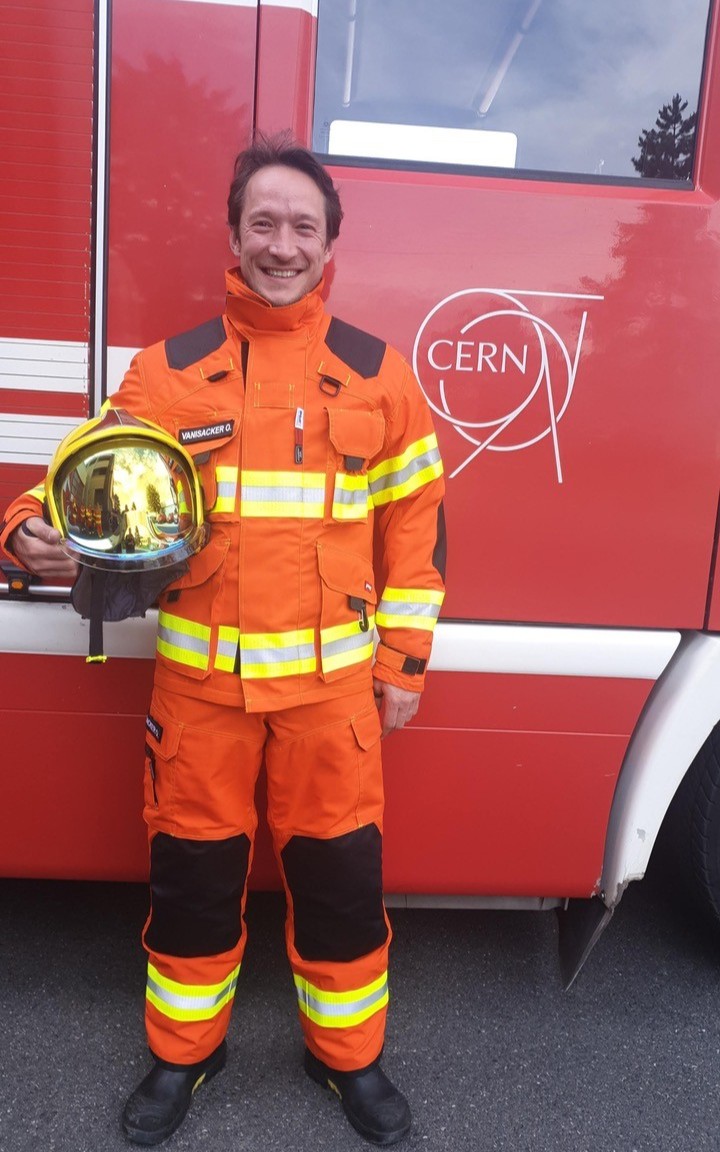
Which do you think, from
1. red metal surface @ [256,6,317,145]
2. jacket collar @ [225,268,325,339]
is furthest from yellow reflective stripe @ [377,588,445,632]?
red metal surface @ [256,6,317,145]

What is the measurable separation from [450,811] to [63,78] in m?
1.75

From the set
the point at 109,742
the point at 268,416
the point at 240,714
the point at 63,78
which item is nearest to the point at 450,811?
the point at 240,714

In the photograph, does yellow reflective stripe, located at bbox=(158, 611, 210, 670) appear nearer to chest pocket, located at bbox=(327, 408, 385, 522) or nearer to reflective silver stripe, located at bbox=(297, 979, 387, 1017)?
chest pocket, located at bbox=(327, 408, 385, 522)

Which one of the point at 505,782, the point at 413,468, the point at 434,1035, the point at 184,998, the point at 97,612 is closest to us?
the point at 97,612

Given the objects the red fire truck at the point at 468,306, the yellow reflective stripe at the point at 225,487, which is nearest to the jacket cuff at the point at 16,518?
the red fire truck at the point at 468,306

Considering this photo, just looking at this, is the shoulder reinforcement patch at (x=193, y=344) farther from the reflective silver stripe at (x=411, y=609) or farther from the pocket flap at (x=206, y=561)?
the reflective silver stripe at (x=411, y=609)

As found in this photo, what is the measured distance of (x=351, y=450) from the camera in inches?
70.4

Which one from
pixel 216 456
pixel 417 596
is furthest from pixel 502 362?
pixel 216 456

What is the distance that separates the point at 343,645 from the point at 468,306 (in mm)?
751

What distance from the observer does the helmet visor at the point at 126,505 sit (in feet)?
5.42

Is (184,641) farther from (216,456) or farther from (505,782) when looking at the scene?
(505,782)

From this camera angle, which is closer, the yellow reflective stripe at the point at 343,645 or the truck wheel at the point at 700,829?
the yellow reflective stripe at the point at 343,645

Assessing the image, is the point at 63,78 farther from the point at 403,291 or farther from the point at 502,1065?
the point at 502,1065

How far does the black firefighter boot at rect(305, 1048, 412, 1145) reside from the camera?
6.41 feet
